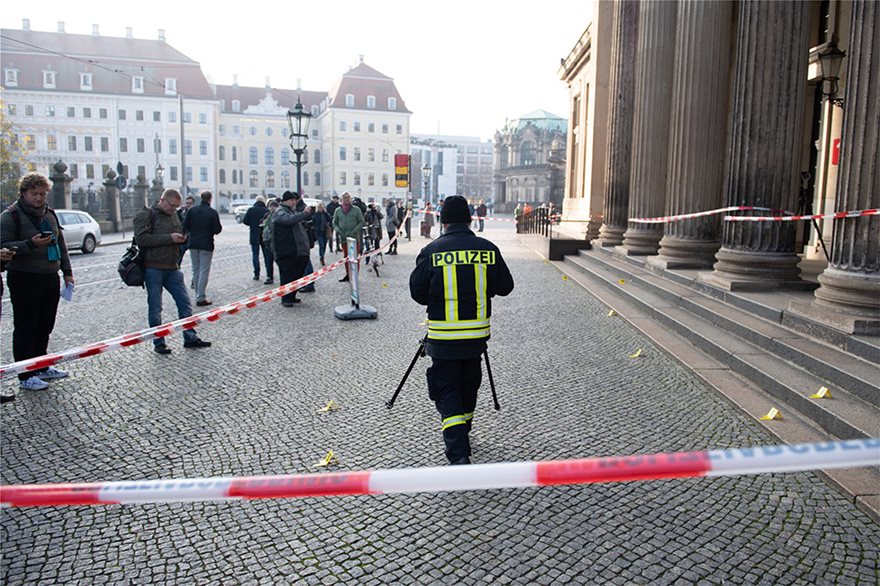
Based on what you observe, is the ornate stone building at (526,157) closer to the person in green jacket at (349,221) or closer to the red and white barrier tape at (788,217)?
the person in green jacket at (349,221)

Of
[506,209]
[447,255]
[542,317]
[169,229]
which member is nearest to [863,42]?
[447,255]

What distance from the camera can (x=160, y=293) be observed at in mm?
7988

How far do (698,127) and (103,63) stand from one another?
85.7 metres

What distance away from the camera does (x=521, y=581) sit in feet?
10.4

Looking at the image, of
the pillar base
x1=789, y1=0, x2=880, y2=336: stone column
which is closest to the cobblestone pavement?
x1=789, y1=0, x2=880, y2=336: stone column

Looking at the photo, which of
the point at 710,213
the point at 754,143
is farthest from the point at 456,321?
the point at 710,213

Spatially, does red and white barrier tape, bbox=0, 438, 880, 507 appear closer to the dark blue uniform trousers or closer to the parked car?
the dark blue uniform trousers

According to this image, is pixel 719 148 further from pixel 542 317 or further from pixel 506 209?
pixel 506 209

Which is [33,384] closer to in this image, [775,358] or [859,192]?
[775,358]

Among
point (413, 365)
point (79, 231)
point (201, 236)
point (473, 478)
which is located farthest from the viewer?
point (79, 231)

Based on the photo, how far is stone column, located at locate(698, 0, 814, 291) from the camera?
8.67m

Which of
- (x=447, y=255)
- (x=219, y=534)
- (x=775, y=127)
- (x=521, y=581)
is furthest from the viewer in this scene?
(x=775, y=127)

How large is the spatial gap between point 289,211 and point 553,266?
862 centimetres

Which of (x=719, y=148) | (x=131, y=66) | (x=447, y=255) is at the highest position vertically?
(x=131, y=66)
